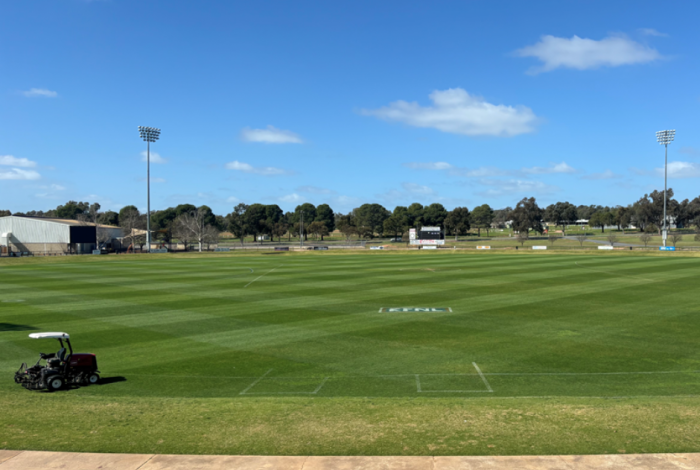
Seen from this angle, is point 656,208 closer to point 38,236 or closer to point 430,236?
point 430,236

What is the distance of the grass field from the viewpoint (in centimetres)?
932

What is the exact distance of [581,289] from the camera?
36062 millimetres

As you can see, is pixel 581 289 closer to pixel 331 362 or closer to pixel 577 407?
pixel 331 362

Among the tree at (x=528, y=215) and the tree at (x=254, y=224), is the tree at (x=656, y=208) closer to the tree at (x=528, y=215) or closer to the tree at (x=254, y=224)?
the tree at (x=528, y=215)

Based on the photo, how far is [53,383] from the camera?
1402 centimetres

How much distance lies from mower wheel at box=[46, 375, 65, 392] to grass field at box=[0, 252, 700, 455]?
1.62 feet

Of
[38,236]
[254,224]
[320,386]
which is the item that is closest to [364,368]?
[320,386]

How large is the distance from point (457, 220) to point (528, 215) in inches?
1102

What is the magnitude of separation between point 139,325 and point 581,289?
29.5 meters

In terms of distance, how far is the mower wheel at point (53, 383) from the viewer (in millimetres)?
13969

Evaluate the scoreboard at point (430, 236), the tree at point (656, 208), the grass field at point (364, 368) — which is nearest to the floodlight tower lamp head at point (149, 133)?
the scoreboard at point (430, 236)

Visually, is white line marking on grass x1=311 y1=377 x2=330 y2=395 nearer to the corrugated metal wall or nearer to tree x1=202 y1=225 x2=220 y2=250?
the corrugated metal wall

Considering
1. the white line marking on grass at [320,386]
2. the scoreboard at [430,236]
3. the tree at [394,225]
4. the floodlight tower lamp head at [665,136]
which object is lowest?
the white line marking on grass at [320,386]

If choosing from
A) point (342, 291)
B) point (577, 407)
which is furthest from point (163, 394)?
point (342, 291)
